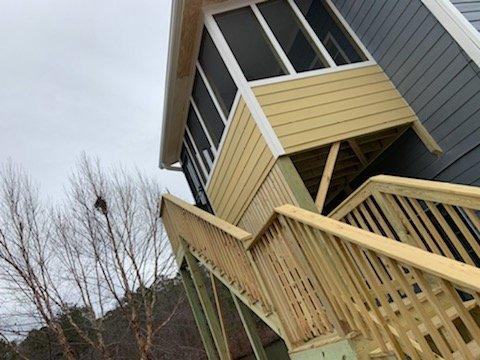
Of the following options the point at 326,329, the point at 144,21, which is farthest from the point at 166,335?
the point at 326,329

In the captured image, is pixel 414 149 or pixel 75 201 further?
pixel 75 201

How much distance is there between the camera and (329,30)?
6344mm

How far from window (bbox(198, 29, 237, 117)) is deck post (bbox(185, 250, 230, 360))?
2985 mm

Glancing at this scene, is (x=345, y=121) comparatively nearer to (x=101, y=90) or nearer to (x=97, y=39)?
(x=97, y=39)

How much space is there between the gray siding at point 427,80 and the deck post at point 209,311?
4042mm

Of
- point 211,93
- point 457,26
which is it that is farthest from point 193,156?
point 457,26

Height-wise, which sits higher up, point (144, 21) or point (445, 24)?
point (144, 21)

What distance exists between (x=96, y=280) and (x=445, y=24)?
13.8 metres

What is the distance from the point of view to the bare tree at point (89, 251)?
42.1 feet

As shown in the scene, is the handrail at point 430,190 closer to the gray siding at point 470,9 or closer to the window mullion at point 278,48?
the window mullion at point 278,48

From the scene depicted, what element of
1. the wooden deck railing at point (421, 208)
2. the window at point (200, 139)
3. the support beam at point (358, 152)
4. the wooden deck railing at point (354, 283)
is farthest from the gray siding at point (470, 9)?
the window at point (200, 139)

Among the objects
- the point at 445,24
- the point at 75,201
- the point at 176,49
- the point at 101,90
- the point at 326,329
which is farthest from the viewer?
the point at 101,90

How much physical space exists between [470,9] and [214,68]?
3787 millimetres

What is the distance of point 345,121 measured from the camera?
5062mm
